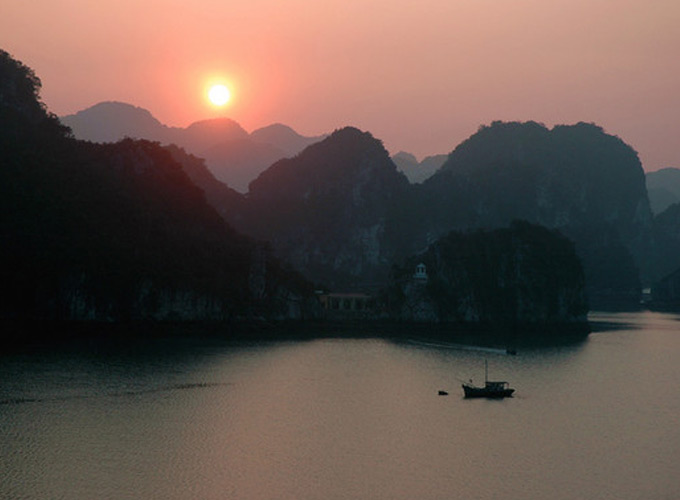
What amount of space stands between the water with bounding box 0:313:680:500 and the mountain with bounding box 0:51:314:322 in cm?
2227

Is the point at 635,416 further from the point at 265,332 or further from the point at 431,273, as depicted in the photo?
the point at 431,273

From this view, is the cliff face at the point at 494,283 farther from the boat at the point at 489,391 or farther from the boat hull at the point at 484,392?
the boat hull at the point at 484,392

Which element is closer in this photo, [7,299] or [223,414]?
[223,414]

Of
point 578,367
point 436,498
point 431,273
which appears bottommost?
point 436,498

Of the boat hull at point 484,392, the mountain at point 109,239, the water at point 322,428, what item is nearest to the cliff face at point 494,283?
the mountain at point 109,239

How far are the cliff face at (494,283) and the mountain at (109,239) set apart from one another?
22.1m

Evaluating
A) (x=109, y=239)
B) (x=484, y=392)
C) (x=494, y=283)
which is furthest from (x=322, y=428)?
(x=494, y=283)

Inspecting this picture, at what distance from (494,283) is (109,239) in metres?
78.4

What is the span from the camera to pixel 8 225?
142 m

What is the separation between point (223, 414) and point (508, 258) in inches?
4768

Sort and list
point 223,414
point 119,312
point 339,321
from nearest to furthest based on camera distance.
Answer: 1. point 223,414
2. point 119,312
3. point 339,321

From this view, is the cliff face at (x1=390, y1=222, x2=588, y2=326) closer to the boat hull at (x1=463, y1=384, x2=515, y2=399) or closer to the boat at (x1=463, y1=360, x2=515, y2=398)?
the boat at (x1=463, y1=360, x2=515, y2=398)

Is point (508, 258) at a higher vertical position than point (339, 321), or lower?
higher

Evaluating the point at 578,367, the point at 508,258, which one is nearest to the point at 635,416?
the point at 578,367
